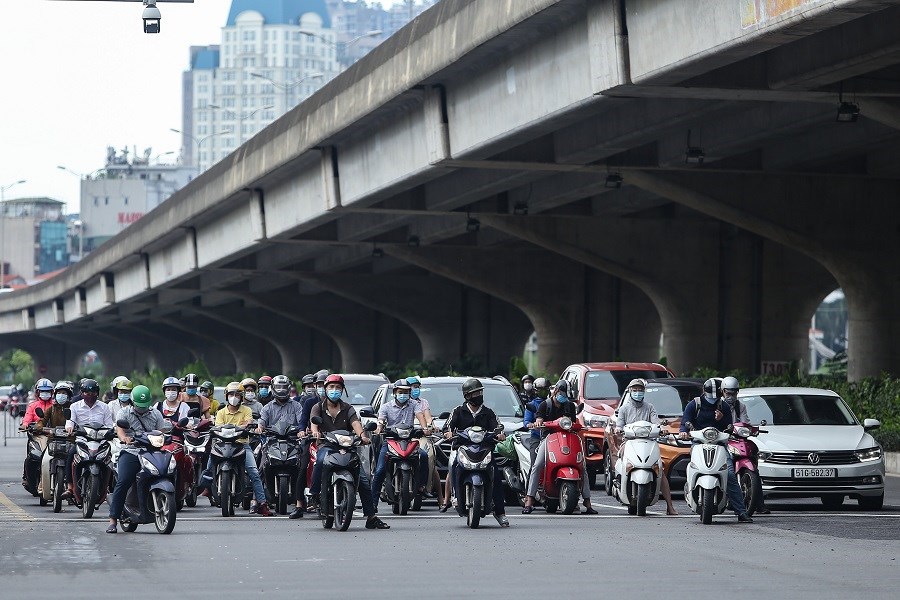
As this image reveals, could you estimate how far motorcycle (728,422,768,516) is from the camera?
61.8 feet

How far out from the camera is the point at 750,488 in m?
19.0

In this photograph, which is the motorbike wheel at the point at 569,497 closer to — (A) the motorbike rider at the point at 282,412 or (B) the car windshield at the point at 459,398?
(A) the motorbike rider at the point at 282,412

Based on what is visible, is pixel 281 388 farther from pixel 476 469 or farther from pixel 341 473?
pixel 476 469

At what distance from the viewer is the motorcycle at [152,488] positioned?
17094mm

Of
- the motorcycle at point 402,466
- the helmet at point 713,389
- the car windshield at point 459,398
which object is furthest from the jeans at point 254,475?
the helmet at point 713,389

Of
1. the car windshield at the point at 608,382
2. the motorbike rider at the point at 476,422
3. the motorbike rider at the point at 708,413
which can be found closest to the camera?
the motorbike rider at the point at 476,422

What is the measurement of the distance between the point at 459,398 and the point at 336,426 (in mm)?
6486

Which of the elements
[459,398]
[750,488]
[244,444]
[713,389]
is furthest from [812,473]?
[244,444]

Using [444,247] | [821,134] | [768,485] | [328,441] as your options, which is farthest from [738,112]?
[444,247]

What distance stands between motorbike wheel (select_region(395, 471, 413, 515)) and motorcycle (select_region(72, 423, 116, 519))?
10.7 feet

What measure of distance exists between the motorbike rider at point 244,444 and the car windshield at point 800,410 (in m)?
5.97

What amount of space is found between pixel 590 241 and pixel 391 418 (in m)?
24.2

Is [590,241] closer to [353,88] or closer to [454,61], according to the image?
[353,88]

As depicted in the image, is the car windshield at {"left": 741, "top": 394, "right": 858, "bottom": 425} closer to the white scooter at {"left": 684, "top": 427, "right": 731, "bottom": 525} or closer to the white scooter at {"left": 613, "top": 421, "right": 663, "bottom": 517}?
the white scooter at {"left": 613, "top": 421, "right": 663, "bottom": 517}
